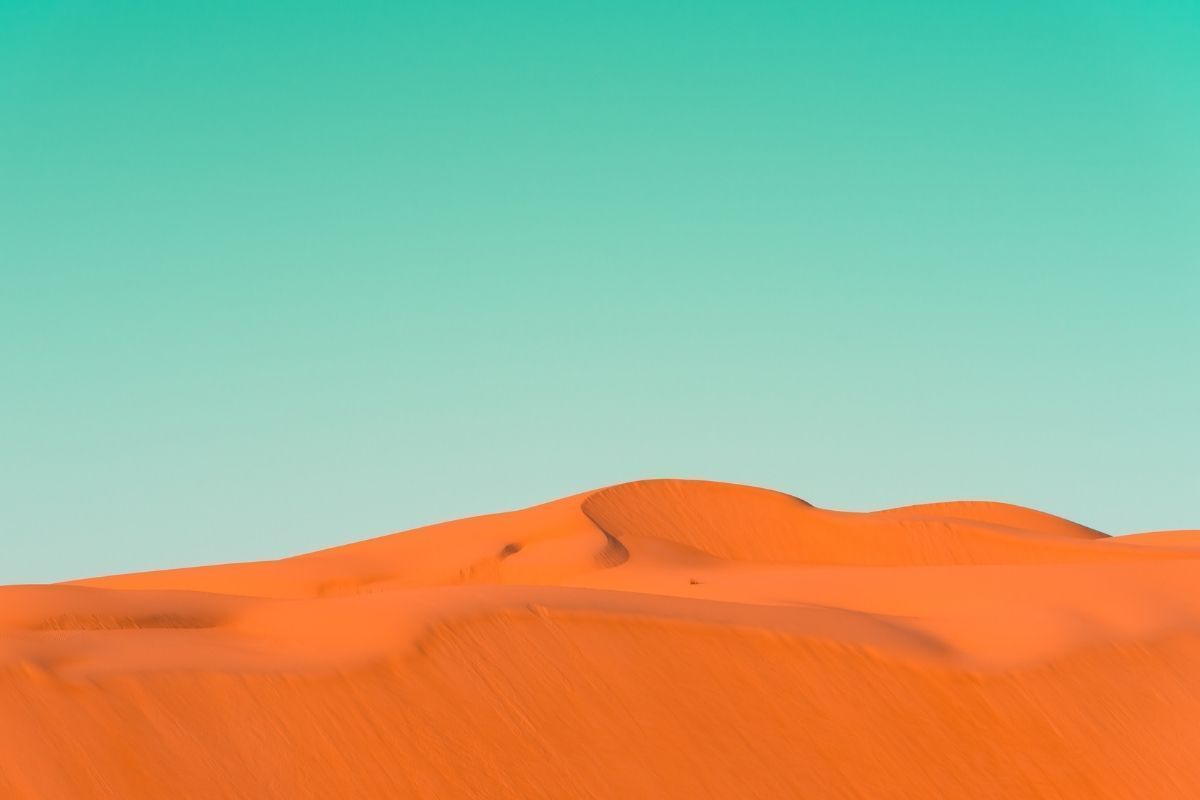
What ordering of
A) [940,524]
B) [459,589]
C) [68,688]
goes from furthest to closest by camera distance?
[940,524]
[459,589]
[68,688]

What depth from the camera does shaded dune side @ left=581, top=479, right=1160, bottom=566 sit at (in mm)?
31672

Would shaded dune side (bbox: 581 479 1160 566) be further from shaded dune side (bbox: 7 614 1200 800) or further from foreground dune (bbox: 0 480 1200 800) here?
shaded dune side (bbox: 7 614 1200 800)

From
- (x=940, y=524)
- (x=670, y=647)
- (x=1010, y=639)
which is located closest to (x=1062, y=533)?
(x=940, y=524)

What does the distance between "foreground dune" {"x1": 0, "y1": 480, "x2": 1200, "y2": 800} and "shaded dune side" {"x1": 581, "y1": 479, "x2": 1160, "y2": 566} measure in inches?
479

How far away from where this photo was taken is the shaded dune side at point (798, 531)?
31672 mm

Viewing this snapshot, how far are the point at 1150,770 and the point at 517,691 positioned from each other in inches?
231

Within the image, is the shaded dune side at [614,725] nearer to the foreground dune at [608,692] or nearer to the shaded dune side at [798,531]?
the foreground dune at [608,692]

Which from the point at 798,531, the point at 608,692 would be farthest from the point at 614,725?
the point at 798,531

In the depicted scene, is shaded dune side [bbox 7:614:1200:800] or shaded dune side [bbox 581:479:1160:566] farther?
shaded dune side [bbox 581:479:1160:566]

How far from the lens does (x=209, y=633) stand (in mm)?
13711

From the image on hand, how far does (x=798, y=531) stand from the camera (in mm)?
33500

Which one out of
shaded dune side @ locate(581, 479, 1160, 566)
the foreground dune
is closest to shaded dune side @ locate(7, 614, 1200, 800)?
the foreground dune

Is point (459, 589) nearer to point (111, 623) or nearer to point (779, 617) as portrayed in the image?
point (779, 617)

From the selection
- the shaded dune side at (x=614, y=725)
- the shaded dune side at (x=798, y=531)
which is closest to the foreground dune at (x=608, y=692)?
the shaded dune side at (x=614, y=725)
